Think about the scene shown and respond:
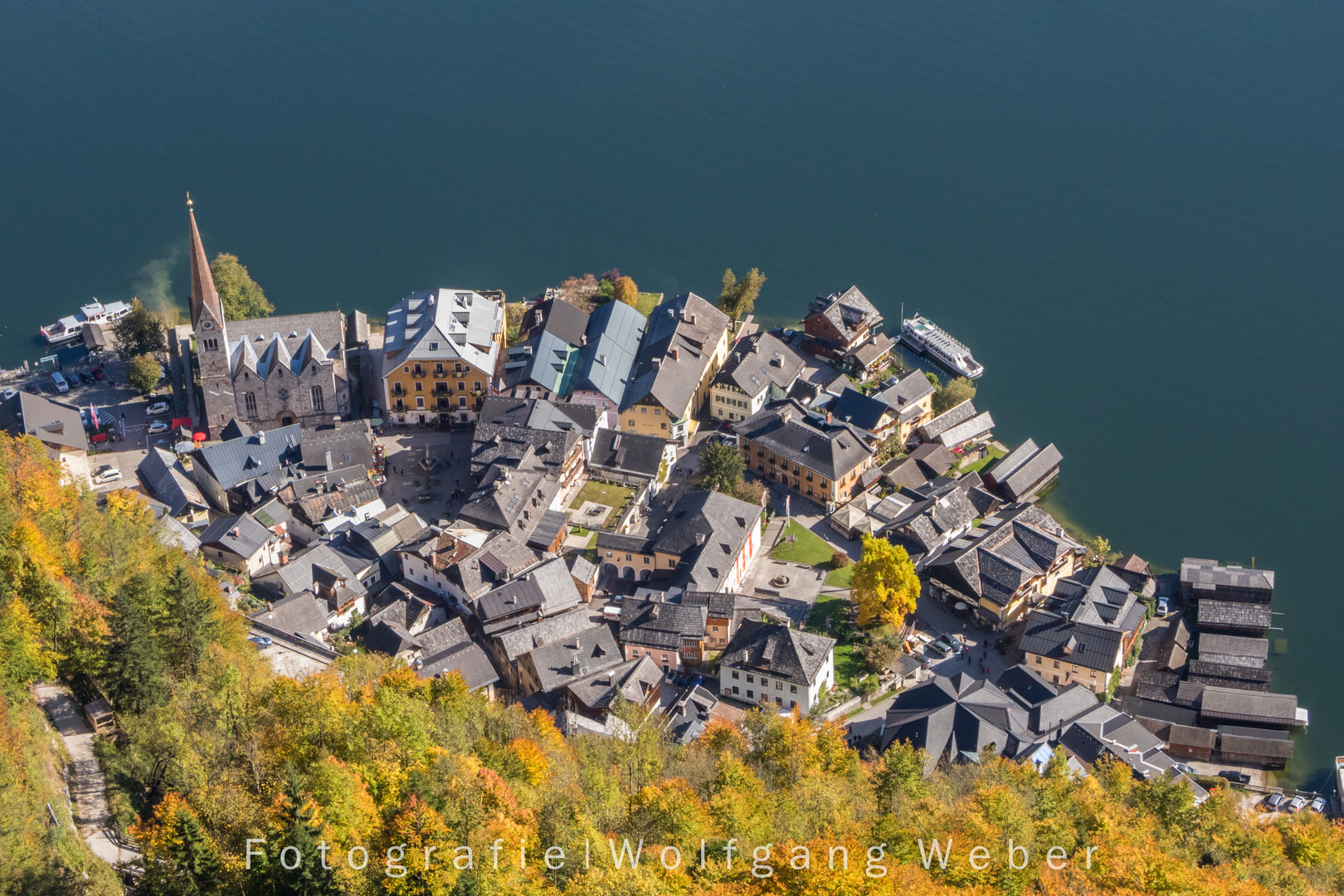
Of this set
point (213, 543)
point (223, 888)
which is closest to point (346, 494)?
point (213, 543)

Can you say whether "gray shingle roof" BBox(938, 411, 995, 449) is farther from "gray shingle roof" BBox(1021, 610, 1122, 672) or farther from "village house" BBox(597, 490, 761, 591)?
"gray shingle roof" BBox(1021, 610, 1122, 672)

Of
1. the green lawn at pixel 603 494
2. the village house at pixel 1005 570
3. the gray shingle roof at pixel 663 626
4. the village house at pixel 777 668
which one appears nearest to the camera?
the village house at pixel 777 668

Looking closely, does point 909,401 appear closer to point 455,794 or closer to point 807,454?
point 807,454

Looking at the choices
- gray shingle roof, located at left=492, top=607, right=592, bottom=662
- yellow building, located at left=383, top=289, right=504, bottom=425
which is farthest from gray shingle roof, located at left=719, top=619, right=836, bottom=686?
yellow building, located at left=383, top=289, right=504, bottom=425

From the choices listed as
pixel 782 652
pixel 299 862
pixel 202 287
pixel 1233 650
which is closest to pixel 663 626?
pixel 782 652

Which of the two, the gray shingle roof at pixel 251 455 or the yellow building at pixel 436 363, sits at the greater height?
the yellow building at pixel 436 363

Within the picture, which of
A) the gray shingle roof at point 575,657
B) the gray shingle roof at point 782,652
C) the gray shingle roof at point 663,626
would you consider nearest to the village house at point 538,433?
the gray shingle roof at point 663,626

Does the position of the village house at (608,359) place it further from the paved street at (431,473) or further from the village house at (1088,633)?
the village house at (1088,633)
